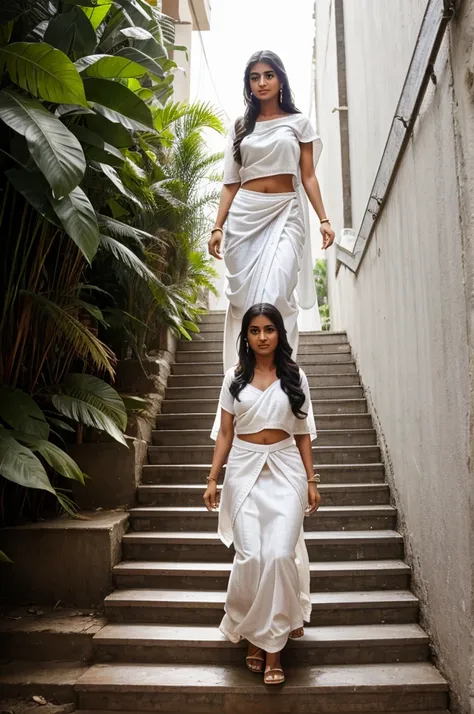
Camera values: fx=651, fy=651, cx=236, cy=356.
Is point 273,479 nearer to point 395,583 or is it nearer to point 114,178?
point 395,583

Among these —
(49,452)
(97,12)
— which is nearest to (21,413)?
(49,452)

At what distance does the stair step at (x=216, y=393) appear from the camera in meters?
5.39

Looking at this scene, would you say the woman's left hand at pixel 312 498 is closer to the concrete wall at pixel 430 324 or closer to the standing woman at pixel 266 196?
the concrete wall at pixel 430 324

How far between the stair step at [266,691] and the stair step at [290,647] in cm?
9

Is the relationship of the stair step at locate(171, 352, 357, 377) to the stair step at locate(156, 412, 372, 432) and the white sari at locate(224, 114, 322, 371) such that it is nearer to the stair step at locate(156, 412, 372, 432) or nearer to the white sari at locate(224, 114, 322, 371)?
the stair step at locate(156, 412, 372, 432)

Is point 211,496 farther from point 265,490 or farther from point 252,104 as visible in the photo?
point 252,104

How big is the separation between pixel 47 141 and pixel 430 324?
1.88 m

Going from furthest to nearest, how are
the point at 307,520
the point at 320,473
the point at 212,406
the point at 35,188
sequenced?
the point at 212,406 → the point at 320,473 → the point at 307,520 → the point at 35,188

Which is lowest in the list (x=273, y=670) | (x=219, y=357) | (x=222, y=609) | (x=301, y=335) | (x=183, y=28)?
(x=273, y=670)

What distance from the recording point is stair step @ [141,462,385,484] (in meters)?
4.26

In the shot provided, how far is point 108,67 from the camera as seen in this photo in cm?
345

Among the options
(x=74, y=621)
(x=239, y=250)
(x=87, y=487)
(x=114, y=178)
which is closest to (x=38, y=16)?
(x=114, y=178)

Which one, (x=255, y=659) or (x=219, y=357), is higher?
(x=219, y=357)

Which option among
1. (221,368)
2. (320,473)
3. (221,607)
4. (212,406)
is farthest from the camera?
(221,368)
